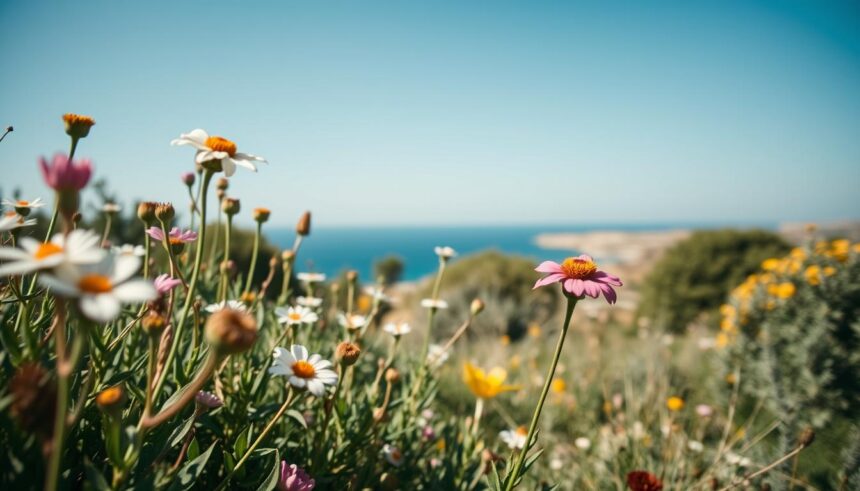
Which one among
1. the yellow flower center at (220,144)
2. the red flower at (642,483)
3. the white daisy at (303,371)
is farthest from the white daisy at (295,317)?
the red flower at (642,483)

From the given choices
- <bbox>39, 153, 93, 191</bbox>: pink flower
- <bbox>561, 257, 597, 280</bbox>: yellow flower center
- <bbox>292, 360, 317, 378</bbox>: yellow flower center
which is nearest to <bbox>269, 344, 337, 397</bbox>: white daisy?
<bbox>292, 360, 317, 378</bbox>: yellow flower center


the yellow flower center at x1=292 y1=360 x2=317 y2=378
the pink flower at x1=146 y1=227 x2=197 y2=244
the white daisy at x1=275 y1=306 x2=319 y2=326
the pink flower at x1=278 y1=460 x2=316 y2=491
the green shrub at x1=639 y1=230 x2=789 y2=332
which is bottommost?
the green shrub at x1=639 y1=230 x2=789 y2=332

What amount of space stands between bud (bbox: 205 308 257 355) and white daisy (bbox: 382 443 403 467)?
90 centimetres

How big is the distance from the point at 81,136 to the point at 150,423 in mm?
854

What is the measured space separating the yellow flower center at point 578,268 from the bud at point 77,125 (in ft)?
4.30

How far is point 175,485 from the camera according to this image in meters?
0.82

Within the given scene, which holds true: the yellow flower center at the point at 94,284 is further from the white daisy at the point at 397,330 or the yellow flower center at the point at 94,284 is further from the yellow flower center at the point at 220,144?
the white daisy at the point at 397,330

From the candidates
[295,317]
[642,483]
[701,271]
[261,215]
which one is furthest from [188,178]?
[701,271]

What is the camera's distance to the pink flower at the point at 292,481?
3.25ft

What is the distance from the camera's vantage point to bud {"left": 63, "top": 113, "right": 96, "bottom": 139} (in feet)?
3.44

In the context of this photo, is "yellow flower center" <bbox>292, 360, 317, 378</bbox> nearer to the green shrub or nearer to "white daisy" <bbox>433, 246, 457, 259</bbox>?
"white daisy" <bbox>433, 246, 457, 259</bbox>

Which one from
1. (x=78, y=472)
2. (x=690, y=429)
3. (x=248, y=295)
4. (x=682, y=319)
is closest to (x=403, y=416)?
(x=248, y=295)

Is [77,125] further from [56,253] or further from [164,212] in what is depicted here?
[56,253]

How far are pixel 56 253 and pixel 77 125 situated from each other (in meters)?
0.66
